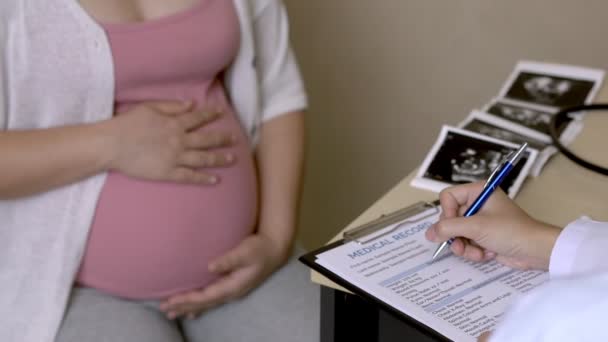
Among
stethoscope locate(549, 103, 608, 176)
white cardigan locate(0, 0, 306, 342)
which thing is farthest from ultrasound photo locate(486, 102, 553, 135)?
white cardigan locate(0, 0, 306, 342)

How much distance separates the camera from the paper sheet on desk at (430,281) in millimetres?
677

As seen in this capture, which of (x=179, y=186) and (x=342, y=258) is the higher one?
(x=342, y=258)

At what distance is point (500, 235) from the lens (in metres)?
0.74

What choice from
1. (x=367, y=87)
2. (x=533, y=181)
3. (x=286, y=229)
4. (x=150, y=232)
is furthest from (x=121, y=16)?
(x=367, y=87)

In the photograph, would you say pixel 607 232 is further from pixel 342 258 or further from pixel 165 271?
pixel 165 271

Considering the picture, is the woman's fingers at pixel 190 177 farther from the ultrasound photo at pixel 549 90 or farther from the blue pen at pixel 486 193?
the ultrasound photo at pixel 549 90

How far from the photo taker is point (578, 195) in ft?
3.02

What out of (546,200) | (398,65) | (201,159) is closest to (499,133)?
(546,200)

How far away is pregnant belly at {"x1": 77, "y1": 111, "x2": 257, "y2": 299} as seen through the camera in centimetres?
97

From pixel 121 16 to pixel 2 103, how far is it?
20cm

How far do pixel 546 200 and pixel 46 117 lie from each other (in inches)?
26.1

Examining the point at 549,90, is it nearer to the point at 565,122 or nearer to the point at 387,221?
the point at 565,122

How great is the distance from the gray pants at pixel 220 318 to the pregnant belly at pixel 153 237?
3 cm

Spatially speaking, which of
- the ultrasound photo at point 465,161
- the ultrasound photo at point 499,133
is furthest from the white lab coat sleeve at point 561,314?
the ultrasound photo at point 499,133
